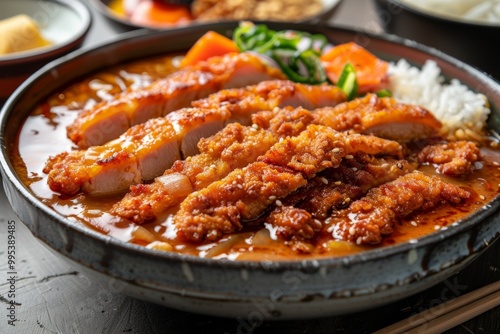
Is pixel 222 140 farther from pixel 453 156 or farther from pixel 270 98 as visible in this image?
pixel 453 156

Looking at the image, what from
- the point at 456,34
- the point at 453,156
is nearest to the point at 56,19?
the point at 456,34

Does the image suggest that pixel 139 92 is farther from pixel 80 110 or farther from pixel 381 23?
pixel 381 23

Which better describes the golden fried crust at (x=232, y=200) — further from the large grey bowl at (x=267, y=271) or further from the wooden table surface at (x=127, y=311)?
the wooden table surface at (x=127, y=311)

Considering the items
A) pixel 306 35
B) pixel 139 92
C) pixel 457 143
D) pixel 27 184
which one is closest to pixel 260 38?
pixel 306 35

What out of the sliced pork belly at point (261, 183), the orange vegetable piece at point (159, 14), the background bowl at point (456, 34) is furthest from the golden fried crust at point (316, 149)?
the orange vegetable piece at point (159, 14)

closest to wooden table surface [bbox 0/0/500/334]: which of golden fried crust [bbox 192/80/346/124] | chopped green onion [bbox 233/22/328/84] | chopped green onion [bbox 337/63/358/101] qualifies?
golden fried crust [bbox 192/80/346/124]

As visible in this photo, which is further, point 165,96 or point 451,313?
point 165,96


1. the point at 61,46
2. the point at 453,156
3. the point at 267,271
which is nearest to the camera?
the point at 267,271
